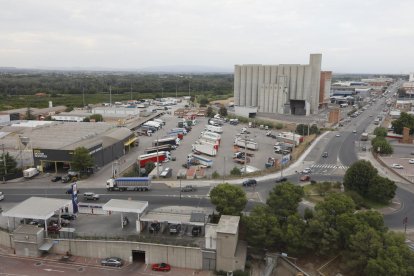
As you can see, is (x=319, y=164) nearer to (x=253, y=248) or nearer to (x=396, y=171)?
(x=396, y=171)

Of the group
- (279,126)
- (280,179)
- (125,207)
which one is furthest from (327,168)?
(279,126)

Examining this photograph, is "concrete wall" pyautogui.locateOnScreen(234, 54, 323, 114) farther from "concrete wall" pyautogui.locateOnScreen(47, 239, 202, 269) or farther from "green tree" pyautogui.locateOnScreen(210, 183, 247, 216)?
"concrete wall" pyautogui.locateOnScreen(47, 239, 202, 269)

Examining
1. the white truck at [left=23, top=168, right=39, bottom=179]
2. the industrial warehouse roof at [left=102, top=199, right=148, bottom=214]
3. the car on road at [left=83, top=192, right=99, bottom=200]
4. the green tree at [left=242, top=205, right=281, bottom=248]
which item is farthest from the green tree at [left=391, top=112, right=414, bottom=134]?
the white truck at [left=23, top=168, right=39, bottom=179]

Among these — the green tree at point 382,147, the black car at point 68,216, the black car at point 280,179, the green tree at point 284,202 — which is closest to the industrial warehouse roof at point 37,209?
the black car at point 68,216

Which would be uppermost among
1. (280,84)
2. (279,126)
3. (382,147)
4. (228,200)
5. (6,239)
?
(280,84)

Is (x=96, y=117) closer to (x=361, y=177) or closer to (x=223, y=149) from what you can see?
(x=223, y=149)

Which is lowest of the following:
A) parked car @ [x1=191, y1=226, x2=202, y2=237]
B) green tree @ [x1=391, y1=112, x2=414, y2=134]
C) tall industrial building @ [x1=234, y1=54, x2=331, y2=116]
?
parked car @ [x1=191, y1=226, x2=202, y2=237]
